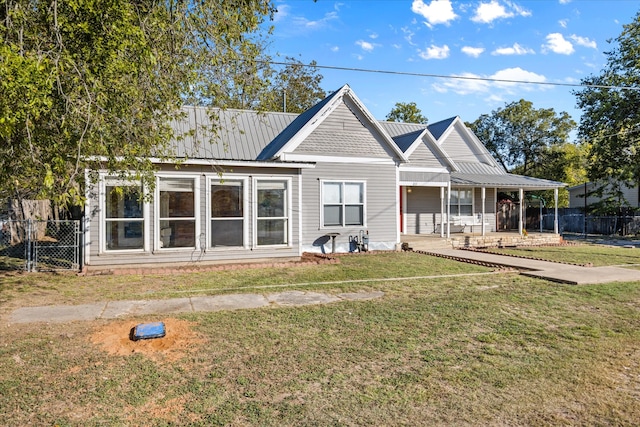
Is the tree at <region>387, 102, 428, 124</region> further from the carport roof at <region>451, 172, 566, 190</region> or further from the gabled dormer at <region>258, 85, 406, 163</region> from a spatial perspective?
the gabled dormer at <region>258, 85, 406, 163</region>

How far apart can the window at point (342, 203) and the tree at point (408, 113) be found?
100 ft

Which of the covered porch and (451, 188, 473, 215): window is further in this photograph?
(451, 188, 473, 215): window

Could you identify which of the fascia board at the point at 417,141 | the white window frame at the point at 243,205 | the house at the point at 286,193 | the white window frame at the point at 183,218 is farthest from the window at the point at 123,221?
the fascia board at the point at 417,141

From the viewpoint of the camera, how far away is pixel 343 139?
15633 mm

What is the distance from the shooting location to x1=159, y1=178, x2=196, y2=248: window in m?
11.8

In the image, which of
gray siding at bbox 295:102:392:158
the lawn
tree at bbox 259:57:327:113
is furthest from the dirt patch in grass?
tree at bbox 259:57:327:113

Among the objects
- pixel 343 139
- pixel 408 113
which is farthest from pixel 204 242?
pixel 408 113

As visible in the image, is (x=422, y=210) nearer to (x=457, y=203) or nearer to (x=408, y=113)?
(x=457, y=203)

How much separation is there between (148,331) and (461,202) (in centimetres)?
1932

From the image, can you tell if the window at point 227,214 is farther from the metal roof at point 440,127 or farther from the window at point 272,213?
the metal roof at point 440,127

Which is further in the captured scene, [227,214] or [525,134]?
[525,134]

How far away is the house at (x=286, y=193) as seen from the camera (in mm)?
11445

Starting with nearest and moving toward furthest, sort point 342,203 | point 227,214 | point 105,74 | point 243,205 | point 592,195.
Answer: point 105,74
point 227,214
point 243,205
point 342,203
point 592,195

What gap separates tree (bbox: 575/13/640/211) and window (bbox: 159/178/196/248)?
2647 cm
